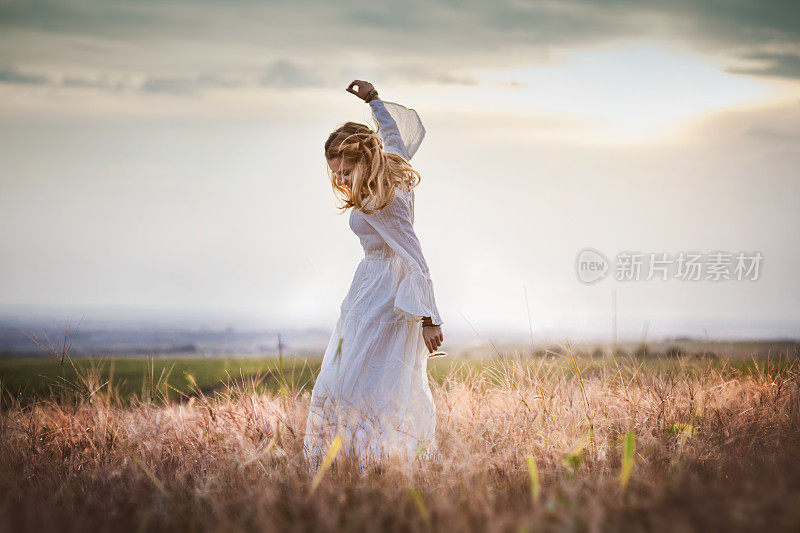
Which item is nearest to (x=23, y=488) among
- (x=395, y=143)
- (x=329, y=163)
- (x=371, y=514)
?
(x=371, y=514)

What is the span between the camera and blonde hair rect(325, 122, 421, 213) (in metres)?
3.24

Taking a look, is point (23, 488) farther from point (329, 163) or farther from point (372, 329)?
point (329, 163)

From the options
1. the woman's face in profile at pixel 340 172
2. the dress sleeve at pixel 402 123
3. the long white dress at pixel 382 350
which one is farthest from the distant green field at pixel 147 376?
the dress sleeve at pixel 402 123

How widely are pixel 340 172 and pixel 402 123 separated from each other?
0.56m

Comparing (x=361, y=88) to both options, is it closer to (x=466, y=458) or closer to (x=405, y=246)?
(x=405, y=246)

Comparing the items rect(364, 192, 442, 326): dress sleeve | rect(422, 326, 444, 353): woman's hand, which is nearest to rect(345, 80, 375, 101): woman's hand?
rect(364, 192, 442, 326): dress sleeve

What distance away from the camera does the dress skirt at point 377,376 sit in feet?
10.8

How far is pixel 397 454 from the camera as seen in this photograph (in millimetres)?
2986

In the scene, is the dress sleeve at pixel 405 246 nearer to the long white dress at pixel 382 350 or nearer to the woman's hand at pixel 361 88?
the long white dress at pixel 382 350

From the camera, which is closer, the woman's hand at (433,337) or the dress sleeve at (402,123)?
the woman's hand at (433,337)

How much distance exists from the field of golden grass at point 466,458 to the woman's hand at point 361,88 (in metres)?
1.79

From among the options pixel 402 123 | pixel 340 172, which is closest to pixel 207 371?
pixel 340 172

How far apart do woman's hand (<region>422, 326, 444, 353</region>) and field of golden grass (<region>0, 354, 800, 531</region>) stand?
49cm

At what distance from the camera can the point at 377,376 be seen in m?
3.43
